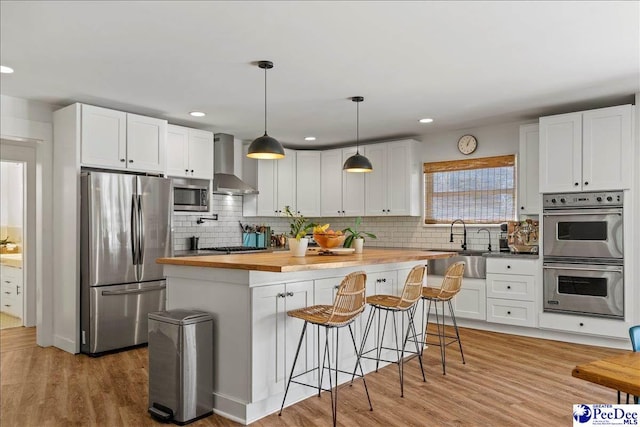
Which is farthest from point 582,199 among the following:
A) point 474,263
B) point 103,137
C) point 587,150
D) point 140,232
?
point 103,137

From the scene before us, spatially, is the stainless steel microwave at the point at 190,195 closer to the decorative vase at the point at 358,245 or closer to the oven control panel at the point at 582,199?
the decorative vase at the point at 358,245

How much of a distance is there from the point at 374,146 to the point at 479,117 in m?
1.68

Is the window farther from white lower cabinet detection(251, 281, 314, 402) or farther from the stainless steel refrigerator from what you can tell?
the stainless steel refrigerator

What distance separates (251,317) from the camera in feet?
10.0

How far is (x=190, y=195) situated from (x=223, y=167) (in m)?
0.76

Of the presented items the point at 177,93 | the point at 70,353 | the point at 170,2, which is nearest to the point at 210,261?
the point at 170,2

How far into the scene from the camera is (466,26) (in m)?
3.15

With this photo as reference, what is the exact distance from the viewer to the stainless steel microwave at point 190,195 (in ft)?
19.1

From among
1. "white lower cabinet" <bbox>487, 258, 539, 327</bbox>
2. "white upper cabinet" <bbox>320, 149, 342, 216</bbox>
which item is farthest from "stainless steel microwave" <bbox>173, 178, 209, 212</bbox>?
"white lower cabinet" <bbox>487, 258, 539, 327</bbox>

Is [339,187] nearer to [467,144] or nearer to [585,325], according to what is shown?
[467,144]

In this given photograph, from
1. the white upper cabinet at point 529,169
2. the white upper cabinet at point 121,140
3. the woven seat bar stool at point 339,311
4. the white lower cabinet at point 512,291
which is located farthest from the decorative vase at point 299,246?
the white upper cabinet at point 529,169

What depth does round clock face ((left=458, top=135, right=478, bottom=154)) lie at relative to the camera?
637 cm

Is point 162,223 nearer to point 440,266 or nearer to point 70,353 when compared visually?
point 70,353

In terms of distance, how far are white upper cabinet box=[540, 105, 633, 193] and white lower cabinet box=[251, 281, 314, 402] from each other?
3310 mm
